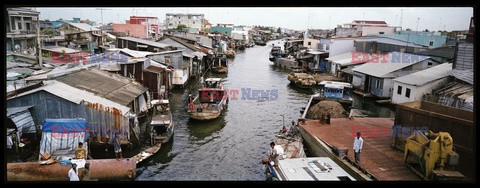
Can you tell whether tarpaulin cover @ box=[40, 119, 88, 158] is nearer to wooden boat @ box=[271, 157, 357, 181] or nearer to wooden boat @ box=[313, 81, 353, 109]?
wooden boat @ box=[271, 157, 357, 181]

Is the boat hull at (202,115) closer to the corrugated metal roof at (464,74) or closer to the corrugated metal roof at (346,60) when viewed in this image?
the corrugated metal roof at (464,74)

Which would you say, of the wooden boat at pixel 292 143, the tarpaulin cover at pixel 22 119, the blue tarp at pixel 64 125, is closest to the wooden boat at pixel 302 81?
the wooden boat at pixel 292 143

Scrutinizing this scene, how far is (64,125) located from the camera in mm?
12031

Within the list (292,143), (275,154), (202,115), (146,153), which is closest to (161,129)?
(146,153)

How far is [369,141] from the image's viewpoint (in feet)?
42.0

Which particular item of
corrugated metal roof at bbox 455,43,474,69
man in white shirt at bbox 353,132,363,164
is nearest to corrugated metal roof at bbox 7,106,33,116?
man in white shirt at bbox 353,132,363,164

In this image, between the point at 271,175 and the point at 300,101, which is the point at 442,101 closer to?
the point at 300,101

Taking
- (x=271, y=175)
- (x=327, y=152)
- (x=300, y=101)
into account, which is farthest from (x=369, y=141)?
(x=300, y=101)

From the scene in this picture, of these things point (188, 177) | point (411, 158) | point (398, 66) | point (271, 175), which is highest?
point (398, 66)

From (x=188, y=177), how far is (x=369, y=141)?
7.37m

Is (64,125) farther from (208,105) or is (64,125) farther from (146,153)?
(208,105)

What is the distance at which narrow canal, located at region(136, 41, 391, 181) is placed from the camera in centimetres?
1291

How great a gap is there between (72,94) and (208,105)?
8.90 metres

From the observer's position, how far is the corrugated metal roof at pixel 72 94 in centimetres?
1286
